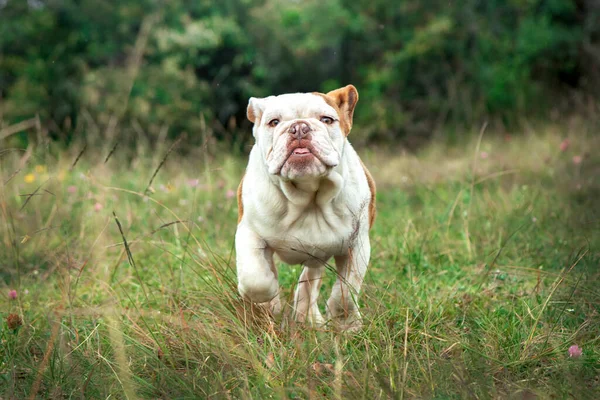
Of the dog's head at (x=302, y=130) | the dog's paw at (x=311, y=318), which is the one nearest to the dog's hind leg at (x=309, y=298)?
the dog's paw at (x=311, y=318)

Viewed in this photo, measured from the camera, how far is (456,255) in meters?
4.49

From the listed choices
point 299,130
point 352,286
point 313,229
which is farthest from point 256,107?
point 352,286

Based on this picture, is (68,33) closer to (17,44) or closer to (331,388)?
(17,44)

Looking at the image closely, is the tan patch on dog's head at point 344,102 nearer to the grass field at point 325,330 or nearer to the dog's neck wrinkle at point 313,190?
the dog's neck wrinkle at point 313,190

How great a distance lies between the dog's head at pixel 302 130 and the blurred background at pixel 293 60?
7848mm

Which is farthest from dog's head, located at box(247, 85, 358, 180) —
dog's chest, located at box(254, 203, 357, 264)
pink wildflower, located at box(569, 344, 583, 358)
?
pink wildflower, located at box(569, 344, 583, 358)

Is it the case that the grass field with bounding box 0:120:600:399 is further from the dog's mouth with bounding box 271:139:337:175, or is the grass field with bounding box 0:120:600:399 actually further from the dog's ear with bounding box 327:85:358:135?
the dog's ear with bounding box 327:85:358:135

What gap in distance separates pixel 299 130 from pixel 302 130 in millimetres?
13

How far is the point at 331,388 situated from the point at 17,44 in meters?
12.0

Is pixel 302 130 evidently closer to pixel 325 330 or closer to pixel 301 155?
pixel 301 155

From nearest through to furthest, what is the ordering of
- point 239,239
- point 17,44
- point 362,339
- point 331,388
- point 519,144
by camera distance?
point 331,388 → point 362,339 → point 239,239 → point 519,144 → point 17,44

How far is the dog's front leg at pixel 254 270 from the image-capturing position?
10.1 ft

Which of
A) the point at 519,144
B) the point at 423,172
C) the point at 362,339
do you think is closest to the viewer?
the point at 362,339

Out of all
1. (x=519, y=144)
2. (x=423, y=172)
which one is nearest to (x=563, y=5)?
(x=519, y=144)
